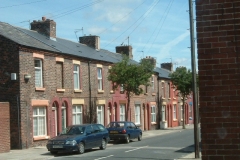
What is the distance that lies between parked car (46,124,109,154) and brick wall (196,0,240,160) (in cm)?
1812

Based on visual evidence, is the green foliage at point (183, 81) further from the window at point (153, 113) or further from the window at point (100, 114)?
the window at point (100, 114)

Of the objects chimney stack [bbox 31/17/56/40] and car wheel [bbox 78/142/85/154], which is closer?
car wheel [bbox 78/142/85/154]

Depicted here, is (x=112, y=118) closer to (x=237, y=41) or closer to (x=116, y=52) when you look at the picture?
(x=116, y=52)

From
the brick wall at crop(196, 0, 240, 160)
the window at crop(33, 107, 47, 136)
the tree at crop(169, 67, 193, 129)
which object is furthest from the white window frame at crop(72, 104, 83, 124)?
the brick wall at crop(196, 0, 240, 160)

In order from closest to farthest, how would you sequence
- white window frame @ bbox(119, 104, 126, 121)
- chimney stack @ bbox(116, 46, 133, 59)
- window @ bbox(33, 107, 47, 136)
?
window @ bbox(33, 107, 47, 136) → white window frame @ bbox(119, 104, 126, 121) → chimney stack @ bbox(116, 46, 133, 59)

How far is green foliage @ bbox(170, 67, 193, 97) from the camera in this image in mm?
52688

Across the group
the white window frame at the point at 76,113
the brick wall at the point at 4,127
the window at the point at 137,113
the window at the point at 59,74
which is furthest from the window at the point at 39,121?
the window at the point at 137,113

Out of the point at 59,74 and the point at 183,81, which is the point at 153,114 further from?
the point at 59,74

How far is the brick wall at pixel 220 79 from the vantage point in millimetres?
5191

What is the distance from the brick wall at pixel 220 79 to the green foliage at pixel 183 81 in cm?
4749

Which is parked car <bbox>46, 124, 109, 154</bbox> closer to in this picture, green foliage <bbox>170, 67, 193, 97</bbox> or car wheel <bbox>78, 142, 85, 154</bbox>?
car wheel <bbox>78, 142, 85, 154</bbox>

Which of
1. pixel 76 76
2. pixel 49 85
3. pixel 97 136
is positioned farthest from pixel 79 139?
pixel 76 76

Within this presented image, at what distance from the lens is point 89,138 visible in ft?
79.9

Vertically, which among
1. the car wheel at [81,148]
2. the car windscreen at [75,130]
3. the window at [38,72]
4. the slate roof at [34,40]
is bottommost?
the car wheel at [81,148]
